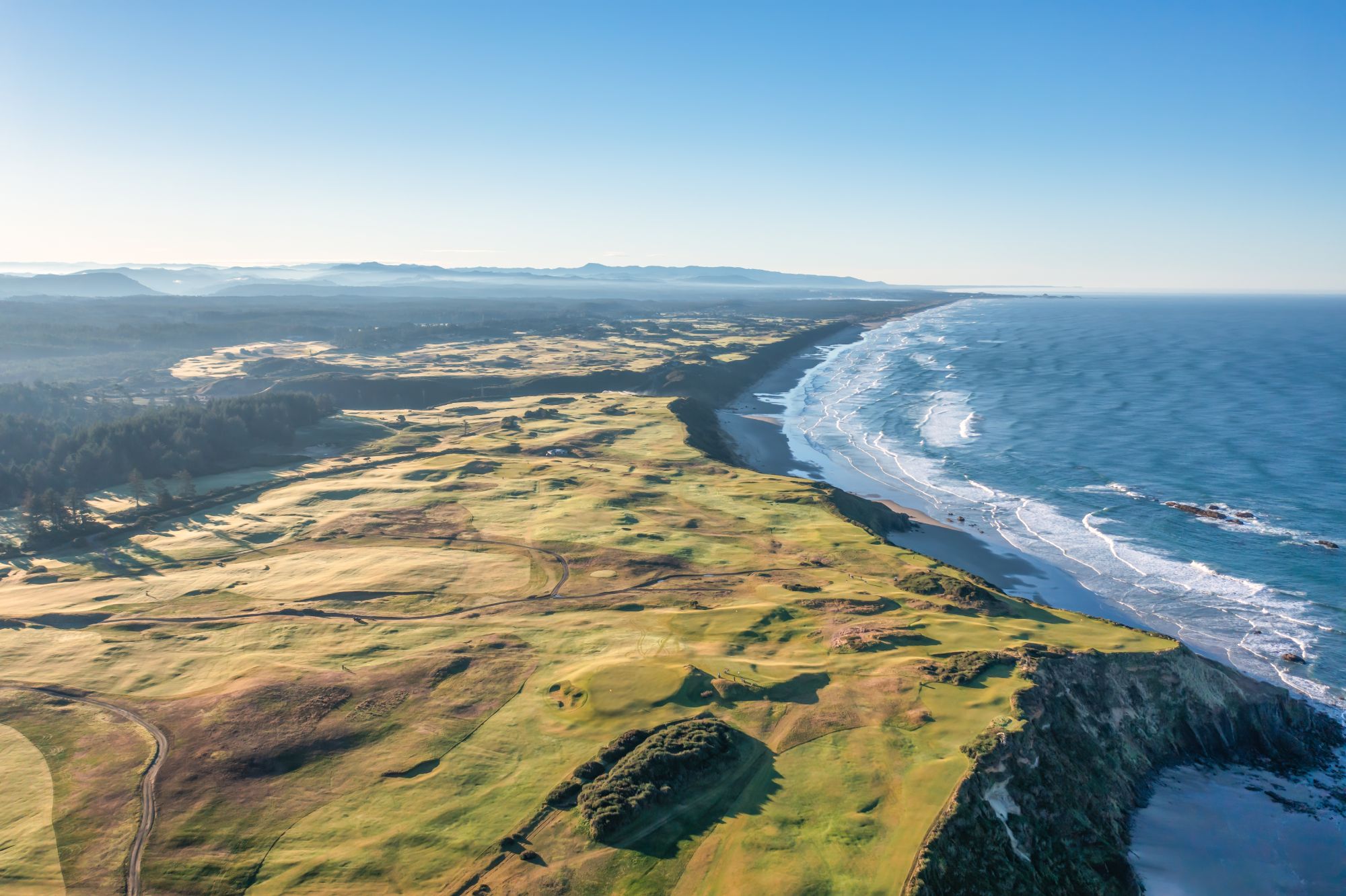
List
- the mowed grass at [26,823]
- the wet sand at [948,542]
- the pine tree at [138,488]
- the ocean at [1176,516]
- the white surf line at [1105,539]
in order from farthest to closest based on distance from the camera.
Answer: the pine tree at [138,488] → the white surf line at [1105,539] → the wet sand at [948,542] → the ocean at [1176,516] → the mowed grass at [26,823]

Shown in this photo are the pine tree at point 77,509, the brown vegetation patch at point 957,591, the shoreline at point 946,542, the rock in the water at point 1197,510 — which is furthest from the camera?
the rock in the water at point 1197,510

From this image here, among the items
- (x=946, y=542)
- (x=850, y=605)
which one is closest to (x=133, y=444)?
(x=850, y=605)

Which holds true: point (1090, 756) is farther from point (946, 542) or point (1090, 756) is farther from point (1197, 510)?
point (1197, 510)

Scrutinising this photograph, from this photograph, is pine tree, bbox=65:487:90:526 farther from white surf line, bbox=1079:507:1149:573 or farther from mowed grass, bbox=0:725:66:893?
white surf line, bbox=1079:507:1149:573

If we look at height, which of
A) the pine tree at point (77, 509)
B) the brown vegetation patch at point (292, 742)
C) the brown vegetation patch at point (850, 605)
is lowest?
the pine tree at point (77, 509)

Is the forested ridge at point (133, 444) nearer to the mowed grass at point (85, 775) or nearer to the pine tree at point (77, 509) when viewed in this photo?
the pine tree at point (77, 509)

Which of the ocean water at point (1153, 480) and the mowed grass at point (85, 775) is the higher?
the ocean water at point (1153, 480)

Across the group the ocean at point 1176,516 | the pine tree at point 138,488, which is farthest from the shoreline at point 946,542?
the pine tree at point 138,488
